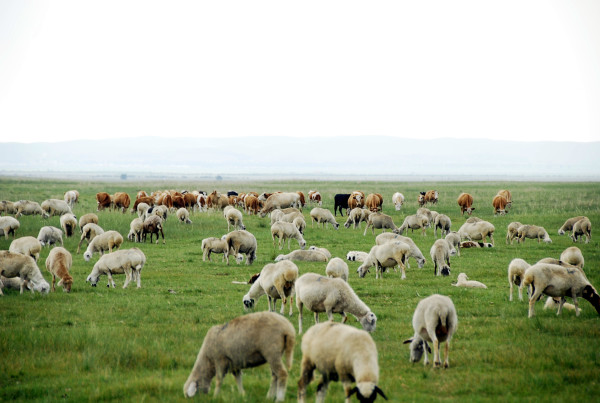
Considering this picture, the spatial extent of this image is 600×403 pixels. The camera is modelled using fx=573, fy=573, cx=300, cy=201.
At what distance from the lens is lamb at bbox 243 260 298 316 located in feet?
46.4

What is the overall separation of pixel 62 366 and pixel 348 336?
580cm

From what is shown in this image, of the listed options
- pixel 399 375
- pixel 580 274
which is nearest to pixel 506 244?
pixel 580 274

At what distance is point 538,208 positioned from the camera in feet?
162

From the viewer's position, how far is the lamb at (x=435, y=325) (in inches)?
413

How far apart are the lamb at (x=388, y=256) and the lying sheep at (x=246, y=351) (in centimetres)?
1193

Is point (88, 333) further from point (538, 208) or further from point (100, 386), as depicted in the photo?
point (538, 208)

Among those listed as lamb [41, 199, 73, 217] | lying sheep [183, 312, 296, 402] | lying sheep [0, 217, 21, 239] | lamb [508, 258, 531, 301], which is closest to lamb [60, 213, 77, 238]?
lying sheep [0, 217, 21, 239]

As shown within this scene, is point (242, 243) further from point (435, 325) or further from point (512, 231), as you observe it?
point (512, 231)

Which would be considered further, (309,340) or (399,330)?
(399,330)

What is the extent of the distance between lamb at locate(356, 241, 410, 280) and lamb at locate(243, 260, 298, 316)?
636 cm

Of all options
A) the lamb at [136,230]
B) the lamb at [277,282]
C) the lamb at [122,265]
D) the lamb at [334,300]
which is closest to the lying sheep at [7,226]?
the lamb at [136,230]

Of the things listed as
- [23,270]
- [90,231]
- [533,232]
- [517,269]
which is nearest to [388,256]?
[517,269]

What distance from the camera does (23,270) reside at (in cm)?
1720

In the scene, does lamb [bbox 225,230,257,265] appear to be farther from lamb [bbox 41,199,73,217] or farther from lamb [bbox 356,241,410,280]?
lamb [bbox 41,199,73,217]
